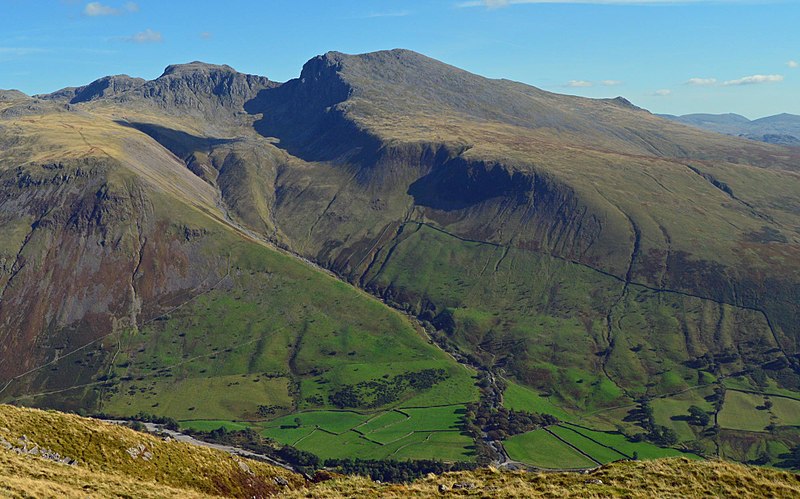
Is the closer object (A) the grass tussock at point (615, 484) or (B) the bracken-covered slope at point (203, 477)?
(B) the bracken-covered slope at point (203, 477)

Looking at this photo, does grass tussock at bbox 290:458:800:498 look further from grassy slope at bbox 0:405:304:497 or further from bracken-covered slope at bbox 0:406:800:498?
grassy slope at bbox 0:405:304:497

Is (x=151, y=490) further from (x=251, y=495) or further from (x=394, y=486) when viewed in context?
(x=394, y=486)

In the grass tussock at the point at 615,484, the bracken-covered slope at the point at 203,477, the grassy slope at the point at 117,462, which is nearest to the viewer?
the bracken-covered slope at the point at 203,477

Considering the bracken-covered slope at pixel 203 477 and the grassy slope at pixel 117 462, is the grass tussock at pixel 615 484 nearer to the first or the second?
the bracken-covered slope at pixel 203 477

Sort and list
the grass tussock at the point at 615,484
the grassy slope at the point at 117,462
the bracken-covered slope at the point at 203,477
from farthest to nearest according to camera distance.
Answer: the grassy slope at the point at 117,462, the grass tussock at the point at 615,484, the bracken-covered slope at the point at 203,477

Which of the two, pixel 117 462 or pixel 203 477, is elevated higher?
pixel 117 462

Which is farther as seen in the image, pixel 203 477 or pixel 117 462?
pixel 203 477

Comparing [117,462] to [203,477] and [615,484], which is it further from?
[615,484]

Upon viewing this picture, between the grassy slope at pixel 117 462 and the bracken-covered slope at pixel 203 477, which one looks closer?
the bracken-covered slope at pixel 203 477

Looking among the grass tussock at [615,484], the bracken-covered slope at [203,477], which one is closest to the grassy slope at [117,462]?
the bracken-covered slope at [203,477]

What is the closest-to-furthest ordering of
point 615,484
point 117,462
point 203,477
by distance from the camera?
point 615,484
point 117,462
point 203,477

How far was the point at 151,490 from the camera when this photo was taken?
52.7m

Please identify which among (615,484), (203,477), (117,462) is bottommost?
(203,477)

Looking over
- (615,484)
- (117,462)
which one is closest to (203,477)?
(117,462)
